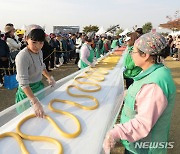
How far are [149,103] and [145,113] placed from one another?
70 mm

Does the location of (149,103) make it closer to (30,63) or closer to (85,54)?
(30,63)

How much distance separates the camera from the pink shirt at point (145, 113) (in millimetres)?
1435

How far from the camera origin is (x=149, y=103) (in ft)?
4.73

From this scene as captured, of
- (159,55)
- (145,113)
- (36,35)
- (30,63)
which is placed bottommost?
(145,113)

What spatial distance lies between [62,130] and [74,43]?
38.6 ft

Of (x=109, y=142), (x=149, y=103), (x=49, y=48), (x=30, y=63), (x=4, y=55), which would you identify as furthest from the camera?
(x=49, y=48)

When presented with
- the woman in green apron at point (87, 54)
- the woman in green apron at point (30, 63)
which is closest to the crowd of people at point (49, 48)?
the woman in green apron at point (87, 54)

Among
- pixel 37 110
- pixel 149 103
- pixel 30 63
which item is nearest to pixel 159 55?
pixel 149 103

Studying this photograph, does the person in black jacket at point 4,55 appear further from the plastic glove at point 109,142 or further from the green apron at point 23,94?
the plastic glove at point 109,142

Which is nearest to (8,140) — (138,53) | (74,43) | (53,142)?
(53,142)

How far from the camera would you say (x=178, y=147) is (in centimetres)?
316

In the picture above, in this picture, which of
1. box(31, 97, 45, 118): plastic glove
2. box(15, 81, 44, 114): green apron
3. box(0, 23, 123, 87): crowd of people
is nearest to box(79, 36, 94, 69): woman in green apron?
box(0, 23, 123, 87): crowd of people

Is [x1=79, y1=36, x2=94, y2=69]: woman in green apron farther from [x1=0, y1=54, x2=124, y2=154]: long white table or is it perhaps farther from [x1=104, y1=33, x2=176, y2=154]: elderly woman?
[x1=104, y1=33, x2=176, y2=154]: elderly woman

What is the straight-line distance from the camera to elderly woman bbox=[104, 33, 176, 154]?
145cm
